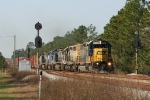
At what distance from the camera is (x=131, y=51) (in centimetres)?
6175

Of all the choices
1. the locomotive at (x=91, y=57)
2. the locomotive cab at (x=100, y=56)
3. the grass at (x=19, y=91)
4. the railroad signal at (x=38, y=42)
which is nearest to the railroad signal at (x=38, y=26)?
the railroad signal at (x=38, y=42)

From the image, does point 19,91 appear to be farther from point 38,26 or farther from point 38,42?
point 38,26

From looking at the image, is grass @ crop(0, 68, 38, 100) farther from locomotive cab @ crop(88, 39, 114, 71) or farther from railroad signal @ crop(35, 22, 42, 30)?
locomotive cab @ crop(88, 39, 114, 71)

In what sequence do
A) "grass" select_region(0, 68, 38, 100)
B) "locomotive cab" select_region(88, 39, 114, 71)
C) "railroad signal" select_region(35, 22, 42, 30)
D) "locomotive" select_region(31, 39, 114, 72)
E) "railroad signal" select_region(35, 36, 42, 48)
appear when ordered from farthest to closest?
"locomotive" select_region(31, 39, 114, 72) → "locomotive cab" select_region(88, 39, 114, 71) → "railroad signal" select_region(35, 22, 42, 30) → "railroad signal" select_region(35, 36, 42, 48) → "grass" select_region(0, 68, 38, 100)

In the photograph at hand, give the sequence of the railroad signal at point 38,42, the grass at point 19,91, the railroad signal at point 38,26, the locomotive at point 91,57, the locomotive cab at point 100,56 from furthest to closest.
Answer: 1. the locomotive at point 91,57
2. the locomotive cab at point 100,56
3. the railroad signal at point 38,26
4. the railroad signal at point 38,42
5. the grass at point 19,91

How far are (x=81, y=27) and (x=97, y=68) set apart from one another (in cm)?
9293

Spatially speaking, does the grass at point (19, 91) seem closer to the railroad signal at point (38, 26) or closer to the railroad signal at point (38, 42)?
the railroad signal at point (38, 42)

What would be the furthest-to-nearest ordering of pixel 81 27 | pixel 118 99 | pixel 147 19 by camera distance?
pixel 81 27 → pixel 147 19 → pixel 118 99

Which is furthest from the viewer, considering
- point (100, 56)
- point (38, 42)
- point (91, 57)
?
point (91, 57)

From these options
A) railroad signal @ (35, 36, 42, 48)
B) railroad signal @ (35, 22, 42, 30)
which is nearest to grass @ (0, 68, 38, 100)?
railroad signal @ (35, 36, 42, 48)

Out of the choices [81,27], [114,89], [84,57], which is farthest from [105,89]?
[81,27]

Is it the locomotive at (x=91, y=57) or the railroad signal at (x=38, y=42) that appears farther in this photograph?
the locomotive at (x=91, y=57)

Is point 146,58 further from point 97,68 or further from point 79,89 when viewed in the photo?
point 79,89

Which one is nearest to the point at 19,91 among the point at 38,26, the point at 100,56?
the point at 38,26
